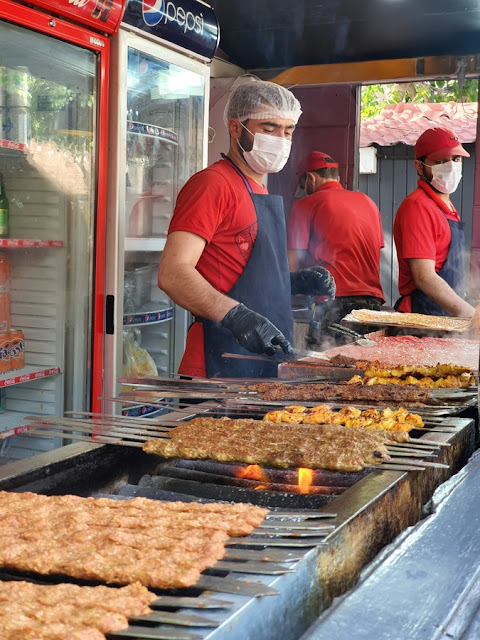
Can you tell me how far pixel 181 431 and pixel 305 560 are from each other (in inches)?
40.2

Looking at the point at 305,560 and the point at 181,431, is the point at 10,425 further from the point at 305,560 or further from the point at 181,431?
the point at 305,560

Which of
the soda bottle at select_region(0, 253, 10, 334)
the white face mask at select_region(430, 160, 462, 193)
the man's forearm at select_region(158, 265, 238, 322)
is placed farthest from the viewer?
the white face mask at select_region(430, 160, 462, 193)

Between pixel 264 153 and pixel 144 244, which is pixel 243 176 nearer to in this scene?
pixel 264 153

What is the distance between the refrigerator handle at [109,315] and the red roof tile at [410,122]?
6.17 meters

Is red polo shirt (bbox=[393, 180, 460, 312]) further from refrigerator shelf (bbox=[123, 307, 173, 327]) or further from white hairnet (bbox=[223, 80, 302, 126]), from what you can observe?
refrigerator shelf (bbox=[123, 307, 173, 327])

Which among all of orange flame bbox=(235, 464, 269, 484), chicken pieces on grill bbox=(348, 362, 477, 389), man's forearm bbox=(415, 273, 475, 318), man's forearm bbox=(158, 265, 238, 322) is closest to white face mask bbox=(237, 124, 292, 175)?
man's forearm bbox=(158, 265, 238, 322)

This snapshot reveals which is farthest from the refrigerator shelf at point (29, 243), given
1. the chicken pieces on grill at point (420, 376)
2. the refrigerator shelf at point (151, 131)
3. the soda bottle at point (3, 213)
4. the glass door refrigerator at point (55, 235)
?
the chicken pieces on grill at point (420, 376)

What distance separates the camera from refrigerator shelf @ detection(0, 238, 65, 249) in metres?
3.88

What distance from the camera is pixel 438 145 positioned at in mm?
5828

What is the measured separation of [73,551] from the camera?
144 cm

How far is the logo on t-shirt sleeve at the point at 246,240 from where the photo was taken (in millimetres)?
4062

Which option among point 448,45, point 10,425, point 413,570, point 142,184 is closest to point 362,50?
point 448,45

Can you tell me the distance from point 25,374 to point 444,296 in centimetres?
280

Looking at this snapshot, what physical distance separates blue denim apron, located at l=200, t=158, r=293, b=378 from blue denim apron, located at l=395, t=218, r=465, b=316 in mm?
1604
